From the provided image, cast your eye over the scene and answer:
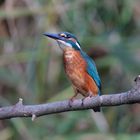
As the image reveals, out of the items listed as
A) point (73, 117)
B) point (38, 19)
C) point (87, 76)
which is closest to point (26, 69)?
point (38, 19)

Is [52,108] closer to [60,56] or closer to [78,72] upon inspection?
[78,72]

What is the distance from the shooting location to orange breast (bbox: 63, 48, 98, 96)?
14.6 feet

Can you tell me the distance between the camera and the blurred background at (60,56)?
623 cm

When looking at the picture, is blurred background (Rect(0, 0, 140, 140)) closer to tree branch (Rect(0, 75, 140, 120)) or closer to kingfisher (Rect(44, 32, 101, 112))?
kingfisher (Rect(44, 32, 101, 112))

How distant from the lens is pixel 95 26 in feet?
22.7

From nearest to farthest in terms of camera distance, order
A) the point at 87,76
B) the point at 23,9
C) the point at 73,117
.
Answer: the point at 87,76
the point at 73,117
the point at 23,9

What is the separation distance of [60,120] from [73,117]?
21 centimetres

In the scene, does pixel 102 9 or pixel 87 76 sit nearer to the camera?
pixel 87 76

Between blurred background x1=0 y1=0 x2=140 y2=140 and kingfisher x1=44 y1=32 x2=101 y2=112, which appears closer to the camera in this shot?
kingfisher x1=44 y1=32 x2=101 y2=112

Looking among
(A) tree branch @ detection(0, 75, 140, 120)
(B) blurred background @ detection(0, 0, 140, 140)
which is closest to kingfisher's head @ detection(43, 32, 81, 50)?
(A) tree branch @ detection(0, 75, 140, 120)

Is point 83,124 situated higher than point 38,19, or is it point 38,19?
point 38,19

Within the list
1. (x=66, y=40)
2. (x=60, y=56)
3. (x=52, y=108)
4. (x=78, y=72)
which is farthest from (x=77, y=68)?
(x=60, y=56)

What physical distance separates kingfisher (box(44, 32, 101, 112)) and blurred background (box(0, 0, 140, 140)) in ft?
4.86

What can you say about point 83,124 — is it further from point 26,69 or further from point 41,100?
point 26,69
